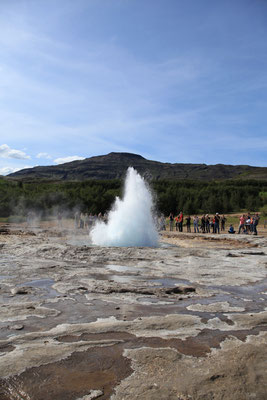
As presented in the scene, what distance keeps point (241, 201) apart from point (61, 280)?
56.4m

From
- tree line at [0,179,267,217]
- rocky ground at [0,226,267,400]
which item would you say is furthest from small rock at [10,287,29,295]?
tree line at [0,179,267,217]

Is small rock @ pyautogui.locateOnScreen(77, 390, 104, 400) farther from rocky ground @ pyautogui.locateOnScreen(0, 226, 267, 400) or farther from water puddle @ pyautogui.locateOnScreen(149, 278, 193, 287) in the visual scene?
water puddle @ pyautogui.locateOnScreen(149, 278, 193, 287)

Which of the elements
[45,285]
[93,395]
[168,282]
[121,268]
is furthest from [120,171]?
[93,395]

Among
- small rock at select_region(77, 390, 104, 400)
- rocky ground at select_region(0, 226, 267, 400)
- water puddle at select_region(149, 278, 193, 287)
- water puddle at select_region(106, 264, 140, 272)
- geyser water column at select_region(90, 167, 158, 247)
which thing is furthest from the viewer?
geyser water column at select_region(90, 167, 158, 247)

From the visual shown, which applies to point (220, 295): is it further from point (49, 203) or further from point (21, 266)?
point (49, 203)

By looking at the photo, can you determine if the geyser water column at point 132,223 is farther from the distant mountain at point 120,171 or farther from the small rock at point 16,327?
the distant mountain at point 120,171

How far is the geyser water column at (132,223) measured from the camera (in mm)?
18391

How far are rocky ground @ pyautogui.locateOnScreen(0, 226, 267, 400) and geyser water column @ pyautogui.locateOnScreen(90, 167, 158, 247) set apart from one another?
896cm

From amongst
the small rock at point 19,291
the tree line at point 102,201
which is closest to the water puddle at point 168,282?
the small rock at point 19,291

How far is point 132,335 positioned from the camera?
448 cm

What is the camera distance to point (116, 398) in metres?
2.99

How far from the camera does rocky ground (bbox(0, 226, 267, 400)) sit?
318cm

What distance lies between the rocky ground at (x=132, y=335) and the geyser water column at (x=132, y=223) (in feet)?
29.4

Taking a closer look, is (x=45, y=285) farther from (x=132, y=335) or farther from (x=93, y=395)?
(x=93, y=395)
